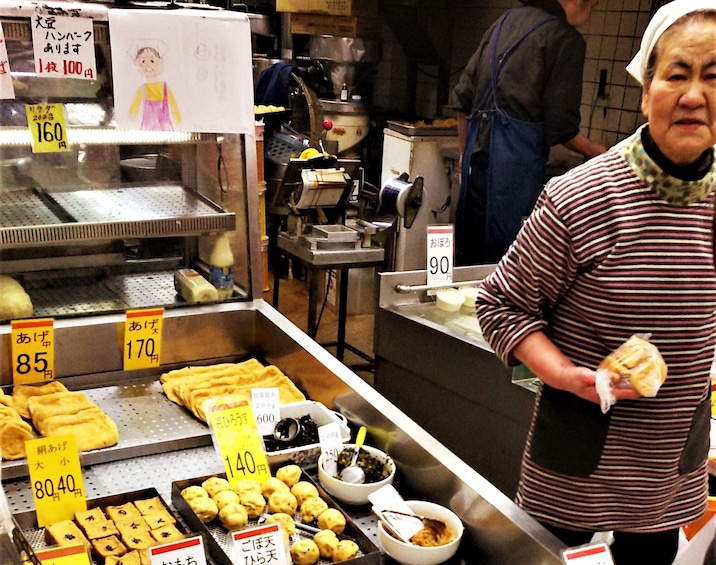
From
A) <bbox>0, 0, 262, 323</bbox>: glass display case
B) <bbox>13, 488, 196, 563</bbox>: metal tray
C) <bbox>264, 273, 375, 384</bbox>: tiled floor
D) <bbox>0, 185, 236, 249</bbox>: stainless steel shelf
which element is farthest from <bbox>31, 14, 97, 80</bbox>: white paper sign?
<bbox>264, 273, 375, 384</bbox>: tiled floor

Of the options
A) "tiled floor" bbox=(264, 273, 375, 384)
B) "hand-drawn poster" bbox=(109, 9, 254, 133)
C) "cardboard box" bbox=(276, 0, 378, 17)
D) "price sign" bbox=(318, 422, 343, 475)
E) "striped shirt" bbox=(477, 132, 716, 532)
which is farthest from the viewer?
"cardboard box" bbox=(276, 0, 378, 17)

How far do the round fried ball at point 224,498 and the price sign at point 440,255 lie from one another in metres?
1.39

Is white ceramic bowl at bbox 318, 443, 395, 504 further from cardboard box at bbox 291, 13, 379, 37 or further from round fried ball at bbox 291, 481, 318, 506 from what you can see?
cardboard box at bbox 291, 13, 379, 37

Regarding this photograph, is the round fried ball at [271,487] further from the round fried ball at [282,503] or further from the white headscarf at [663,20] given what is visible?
the white headscarf at [663,20]

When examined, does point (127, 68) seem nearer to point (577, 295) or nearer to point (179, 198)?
point (179, 198)

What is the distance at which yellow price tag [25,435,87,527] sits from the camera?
1504 millimetres

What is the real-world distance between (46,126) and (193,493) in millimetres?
1050

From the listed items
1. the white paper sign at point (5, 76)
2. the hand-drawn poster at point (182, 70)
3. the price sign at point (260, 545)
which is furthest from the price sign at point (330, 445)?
the white paper sign at point (5, 76)

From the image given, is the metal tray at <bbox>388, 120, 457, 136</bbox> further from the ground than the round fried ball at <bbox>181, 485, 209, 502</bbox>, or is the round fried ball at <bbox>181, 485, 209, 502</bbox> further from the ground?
the metal tray at <bbox>388, 120, 457, 136</bbox>

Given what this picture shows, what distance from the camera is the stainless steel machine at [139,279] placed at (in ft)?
5.78

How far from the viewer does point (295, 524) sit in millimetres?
1563

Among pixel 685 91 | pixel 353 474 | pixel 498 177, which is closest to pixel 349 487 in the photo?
pixel 353 474

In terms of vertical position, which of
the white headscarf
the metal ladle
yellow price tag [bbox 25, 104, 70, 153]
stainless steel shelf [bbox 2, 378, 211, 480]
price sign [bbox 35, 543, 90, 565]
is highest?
the white headscarf

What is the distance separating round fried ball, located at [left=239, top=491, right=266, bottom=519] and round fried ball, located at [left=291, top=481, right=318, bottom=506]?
84mm
